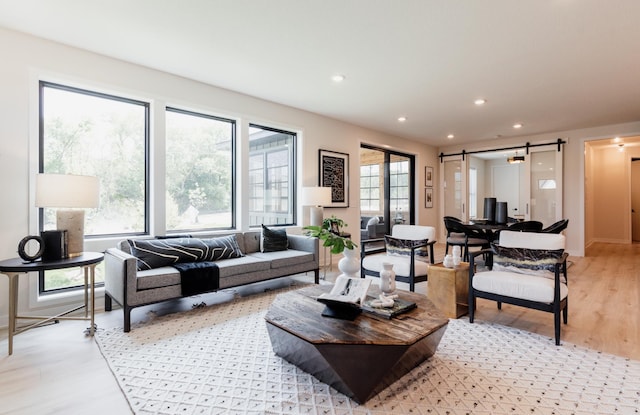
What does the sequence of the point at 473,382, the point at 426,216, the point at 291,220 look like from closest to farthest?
1. the point at 473,382
2. the point at 291,220
3. the point at 426,216

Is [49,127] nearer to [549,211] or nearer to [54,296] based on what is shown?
[54,296]

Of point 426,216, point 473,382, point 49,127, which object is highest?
point 49,127

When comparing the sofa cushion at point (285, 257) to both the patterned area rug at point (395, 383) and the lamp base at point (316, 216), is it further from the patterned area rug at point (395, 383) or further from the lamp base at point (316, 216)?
the patterned area rug at point (395, 383)

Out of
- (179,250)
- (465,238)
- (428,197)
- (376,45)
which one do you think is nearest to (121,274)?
(179,250)

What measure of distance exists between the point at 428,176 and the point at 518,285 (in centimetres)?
601

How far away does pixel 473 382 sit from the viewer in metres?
2.05

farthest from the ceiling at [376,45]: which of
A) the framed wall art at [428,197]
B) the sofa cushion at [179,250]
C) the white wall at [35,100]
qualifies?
the framed wall art at [428,197]

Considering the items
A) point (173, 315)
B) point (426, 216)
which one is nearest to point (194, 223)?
point (173, 315)

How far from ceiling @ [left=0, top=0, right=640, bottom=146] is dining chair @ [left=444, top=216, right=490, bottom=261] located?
81.6 inches

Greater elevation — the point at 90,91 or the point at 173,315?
the point at 90,91

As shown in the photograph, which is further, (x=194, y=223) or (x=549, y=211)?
(x=549, y=211)

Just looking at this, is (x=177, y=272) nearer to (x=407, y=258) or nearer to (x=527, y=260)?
(x=407, y=258)

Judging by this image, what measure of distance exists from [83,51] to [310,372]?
3.79 meters

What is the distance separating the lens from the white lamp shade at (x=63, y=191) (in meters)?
2.61
